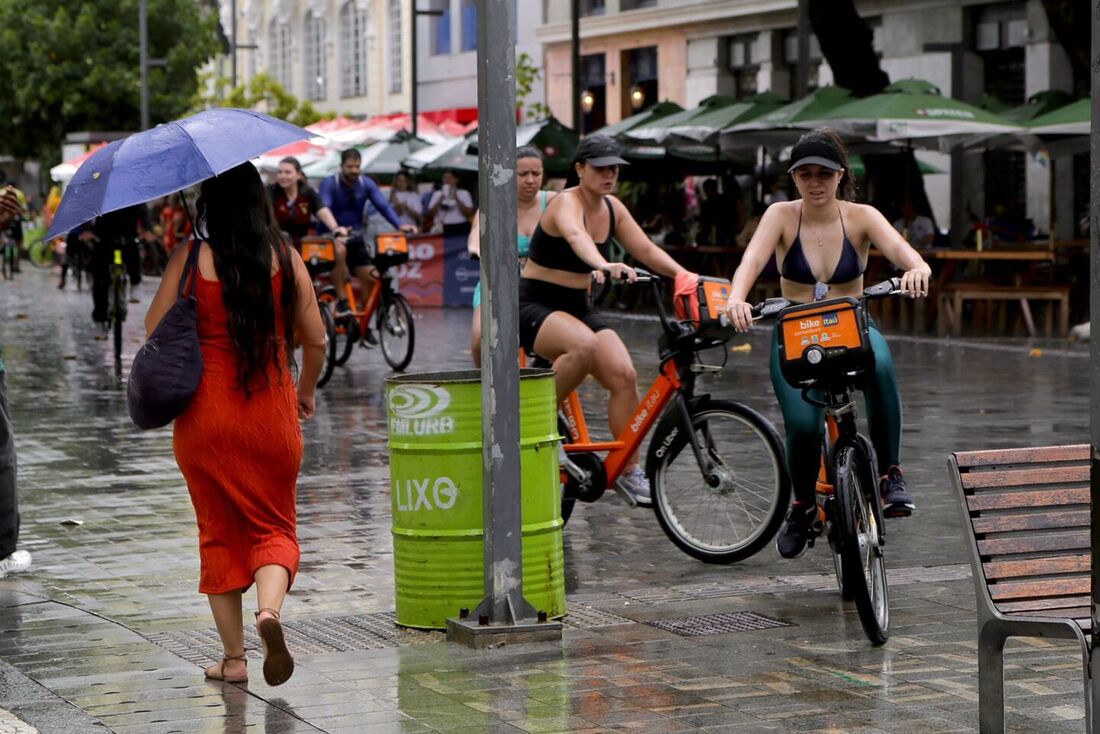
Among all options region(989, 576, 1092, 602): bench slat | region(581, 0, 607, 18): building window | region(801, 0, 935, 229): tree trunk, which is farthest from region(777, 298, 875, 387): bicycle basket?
region(581, 0, 607, 18): building window

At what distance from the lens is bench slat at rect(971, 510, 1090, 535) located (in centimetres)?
537

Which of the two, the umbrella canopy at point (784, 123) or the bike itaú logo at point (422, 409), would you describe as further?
the umbrella canopy at point (784, 123)

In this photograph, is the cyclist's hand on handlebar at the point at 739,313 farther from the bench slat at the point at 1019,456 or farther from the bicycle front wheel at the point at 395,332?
the bicycle front wheel at the point at 395,332

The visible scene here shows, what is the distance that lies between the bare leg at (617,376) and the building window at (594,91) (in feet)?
118

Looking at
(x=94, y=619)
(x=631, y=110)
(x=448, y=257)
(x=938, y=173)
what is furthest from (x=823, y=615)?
(x=631, y=110)

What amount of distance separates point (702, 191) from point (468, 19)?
20587mm

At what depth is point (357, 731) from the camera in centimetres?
586

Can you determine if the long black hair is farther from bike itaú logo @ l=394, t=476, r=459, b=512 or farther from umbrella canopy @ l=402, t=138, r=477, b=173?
umbrella canopy @ l=402, t=138, r=477, b=173

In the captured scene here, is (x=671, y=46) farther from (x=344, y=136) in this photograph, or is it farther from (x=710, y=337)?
(x=710, y=337)

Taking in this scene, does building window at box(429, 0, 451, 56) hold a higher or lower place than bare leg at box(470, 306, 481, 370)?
higher

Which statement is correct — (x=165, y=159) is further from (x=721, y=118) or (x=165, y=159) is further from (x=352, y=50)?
(x=352, y=50)

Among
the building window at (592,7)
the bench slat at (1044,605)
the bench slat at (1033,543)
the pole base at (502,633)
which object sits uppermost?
the building window at (592,7)

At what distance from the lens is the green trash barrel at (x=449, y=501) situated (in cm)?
727

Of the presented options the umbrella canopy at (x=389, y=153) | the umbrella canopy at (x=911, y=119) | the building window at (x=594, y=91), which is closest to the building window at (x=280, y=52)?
the building window at (x=594, y=91)
